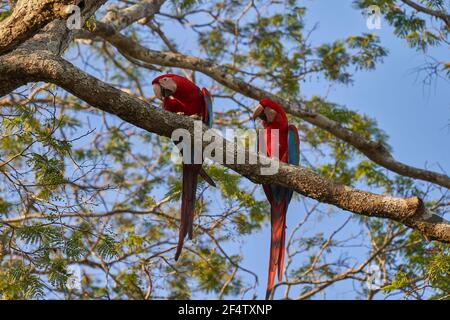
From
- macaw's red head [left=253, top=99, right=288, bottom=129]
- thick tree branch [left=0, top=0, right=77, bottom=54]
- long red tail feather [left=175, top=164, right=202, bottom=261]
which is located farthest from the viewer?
macaw's red head [left=253, top=99, right=288, bottom=129]

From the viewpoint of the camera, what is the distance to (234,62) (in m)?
5.87

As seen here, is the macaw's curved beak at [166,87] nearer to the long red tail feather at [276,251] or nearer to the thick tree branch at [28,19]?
the long red tail feather at [276,251]

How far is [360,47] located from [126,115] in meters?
3.34

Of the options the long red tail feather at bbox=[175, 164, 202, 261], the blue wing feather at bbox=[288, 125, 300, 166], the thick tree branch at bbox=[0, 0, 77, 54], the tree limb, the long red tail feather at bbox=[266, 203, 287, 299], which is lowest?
the long red tail feather at bbox=[266, 203, 287, 299]

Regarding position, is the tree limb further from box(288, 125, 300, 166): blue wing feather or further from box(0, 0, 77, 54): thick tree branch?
box(0, 0, 77, 54): thick tree branch

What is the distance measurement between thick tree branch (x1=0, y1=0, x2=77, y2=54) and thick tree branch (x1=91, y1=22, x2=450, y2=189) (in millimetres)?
1750

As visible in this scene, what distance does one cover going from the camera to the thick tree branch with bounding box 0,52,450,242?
8.75 ft

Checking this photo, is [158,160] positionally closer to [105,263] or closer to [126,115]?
[105,263]

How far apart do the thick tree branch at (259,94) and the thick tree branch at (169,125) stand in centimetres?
166

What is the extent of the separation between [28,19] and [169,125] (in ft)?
2.21

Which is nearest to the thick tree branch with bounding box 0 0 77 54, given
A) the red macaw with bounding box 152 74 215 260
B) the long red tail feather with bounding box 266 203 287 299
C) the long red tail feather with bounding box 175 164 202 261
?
the long red tail feather with bounding box 175 164 202 261

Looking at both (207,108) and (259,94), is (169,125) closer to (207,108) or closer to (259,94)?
(207,108)

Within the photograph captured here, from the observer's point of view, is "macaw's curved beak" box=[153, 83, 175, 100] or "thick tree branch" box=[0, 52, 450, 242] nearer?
"thick tree branch" box=[0, 52, 450, 242]
